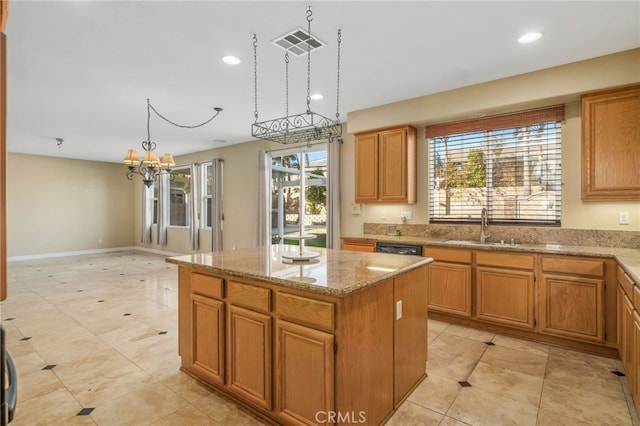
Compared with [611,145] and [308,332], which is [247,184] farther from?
[611,145]

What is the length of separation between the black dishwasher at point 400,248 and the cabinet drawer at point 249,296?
7.68ft

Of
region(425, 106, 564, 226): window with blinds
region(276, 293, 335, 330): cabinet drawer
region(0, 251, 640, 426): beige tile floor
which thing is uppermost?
region(425, 106, 564, 226): window with blinds

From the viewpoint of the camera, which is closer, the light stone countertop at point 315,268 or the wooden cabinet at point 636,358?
the light stone countertop at point 315,268

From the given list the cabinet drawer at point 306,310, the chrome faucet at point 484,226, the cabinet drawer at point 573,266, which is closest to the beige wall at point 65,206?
the cabinet drawer at point 306,310

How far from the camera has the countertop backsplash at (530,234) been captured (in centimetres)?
320

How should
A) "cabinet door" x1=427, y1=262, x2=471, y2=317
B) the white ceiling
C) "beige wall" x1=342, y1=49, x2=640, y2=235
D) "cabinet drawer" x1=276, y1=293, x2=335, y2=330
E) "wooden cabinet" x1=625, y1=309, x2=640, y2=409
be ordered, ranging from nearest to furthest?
"cabinet drawer" x1=276, y1=293, x2=335, y2=330, "wooden cabinet" x1=625, y1=309, x2=640, y2=409, the white ceiling, "beige wall" x1=342, y1=49, x2=640, y2=235, "cabinet door" x1=427, y1=262, x2=471, y2=317

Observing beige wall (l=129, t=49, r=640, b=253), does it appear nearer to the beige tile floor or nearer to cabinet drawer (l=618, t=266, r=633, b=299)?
cabinet drawer (l=618, t=266, r=633, b=299)

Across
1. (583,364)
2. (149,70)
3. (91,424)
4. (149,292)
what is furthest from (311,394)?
(149,292)

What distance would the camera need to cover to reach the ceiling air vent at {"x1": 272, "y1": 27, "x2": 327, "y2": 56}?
2654 millimetres

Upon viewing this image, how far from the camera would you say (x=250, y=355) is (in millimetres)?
2070

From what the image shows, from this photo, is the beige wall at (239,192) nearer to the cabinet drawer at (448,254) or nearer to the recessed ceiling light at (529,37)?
the cabinet drawer at (448,254)

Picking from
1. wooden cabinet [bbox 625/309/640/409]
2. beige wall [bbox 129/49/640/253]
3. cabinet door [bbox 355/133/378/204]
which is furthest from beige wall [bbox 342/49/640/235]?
wooden cabinet [bbox 625/309/640/409]

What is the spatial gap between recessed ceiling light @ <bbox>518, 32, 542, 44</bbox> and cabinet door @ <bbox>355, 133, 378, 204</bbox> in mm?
2064

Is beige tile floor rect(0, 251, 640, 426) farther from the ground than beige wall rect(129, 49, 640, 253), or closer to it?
closer to it
